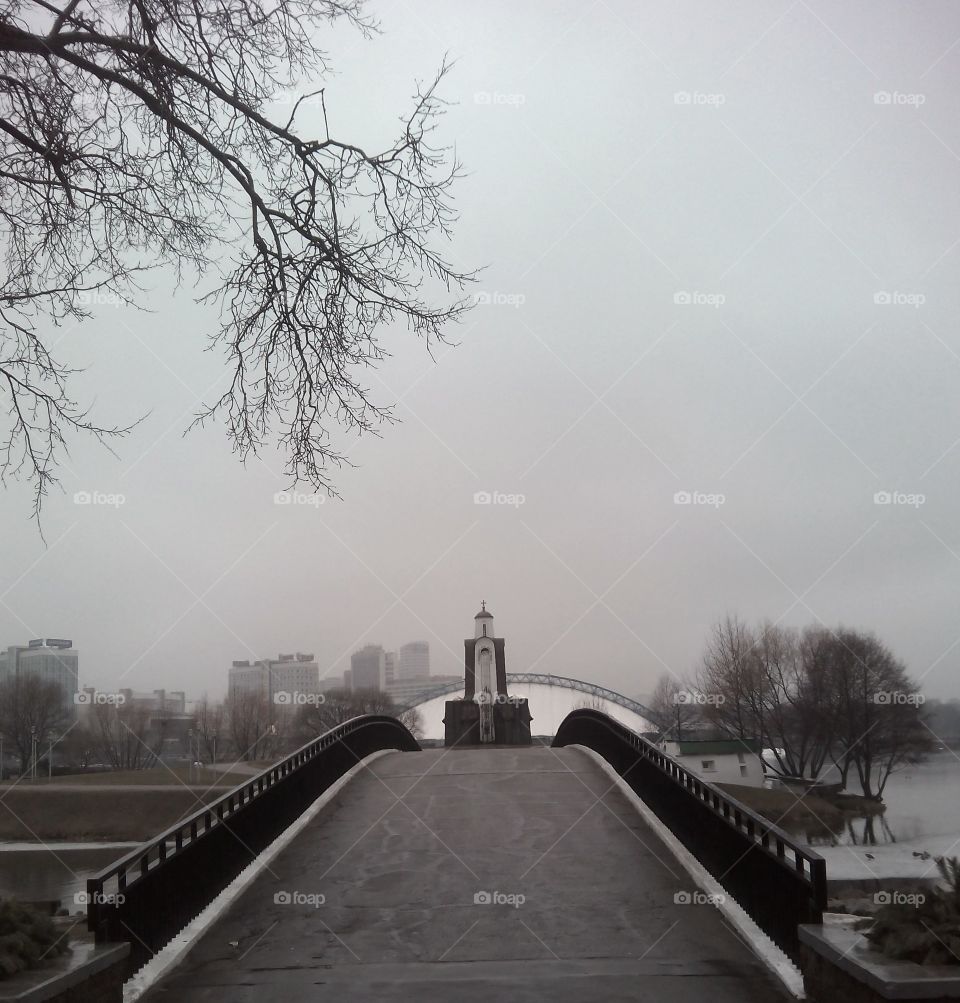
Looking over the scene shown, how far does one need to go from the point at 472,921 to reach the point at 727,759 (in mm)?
45332

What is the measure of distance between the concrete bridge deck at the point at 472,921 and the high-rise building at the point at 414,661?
123185 mm

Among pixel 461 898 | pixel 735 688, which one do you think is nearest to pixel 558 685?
pixel 735 688

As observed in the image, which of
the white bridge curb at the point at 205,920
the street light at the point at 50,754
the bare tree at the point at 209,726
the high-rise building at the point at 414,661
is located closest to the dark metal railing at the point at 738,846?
the white bridge curb at the point at 205,920

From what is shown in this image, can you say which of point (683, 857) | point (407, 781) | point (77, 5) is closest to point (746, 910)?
point (683, 857)

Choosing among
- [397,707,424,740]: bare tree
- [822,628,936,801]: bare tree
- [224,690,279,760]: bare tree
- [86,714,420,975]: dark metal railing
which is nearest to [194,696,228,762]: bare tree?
[224,690,279,760]: bare tree

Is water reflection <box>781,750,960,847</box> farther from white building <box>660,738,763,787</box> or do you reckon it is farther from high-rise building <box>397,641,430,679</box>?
high-rise building <box>397,641,430,679</box>

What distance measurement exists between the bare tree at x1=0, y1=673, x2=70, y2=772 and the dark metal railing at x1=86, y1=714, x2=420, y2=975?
44.4 metres

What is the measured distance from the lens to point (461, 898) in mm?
9695

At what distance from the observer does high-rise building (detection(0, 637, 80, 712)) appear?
34.6m

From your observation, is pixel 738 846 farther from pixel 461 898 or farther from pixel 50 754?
pixel 50 754

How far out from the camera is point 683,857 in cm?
1098

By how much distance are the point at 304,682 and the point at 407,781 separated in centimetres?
6219

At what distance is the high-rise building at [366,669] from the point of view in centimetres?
10050

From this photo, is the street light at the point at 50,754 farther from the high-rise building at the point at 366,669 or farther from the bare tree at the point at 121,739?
the high-rise building at the point at 366,669
